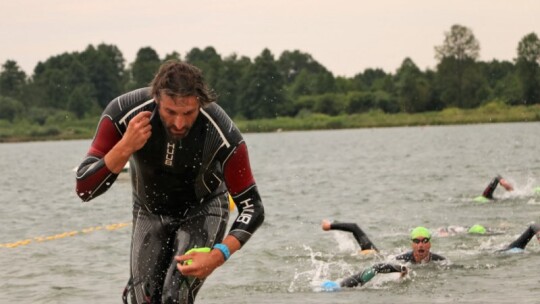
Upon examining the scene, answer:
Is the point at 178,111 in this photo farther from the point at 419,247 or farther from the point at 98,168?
the point at 419,247

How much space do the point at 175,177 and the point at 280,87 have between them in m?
143

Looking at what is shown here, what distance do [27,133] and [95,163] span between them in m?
131

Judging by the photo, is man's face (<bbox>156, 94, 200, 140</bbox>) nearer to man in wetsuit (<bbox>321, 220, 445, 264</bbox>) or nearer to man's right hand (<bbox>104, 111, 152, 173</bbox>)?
man's right hand (<bbox>104, 111, 152, 173</bbox>)

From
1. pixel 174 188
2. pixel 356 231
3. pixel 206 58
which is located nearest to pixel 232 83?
pixel 206 58

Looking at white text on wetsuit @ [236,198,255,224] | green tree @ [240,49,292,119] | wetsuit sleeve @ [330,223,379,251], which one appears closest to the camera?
white text on wetsuit @ [236,198,255,224]

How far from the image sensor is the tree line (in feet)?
427

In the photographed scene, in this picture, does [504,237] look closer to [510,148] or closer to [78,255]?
[78,255]

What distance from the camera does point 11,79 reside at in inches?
6412

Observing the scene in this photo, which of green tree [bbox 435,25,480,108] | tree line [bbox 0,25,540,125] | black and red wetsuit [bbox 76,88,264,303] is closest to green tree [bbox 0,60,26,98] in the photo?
tree line [bbox 0,25,540,125]

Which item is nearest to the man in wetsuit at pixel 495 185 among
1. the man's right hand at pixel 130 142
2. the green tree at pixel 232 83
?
the man's right hand at pixel 130 142

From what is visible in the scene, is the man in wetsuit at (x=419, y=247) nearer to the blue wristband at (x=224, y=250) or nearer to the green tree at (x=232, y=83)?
the blue wristband at (x=224, y=250)

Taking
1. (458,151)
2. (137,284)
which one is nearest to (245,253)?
(137,284)

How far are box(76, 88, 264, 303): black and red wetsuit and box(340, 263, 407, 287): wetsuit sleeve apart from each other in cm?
591

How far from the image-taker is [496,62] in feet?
518
